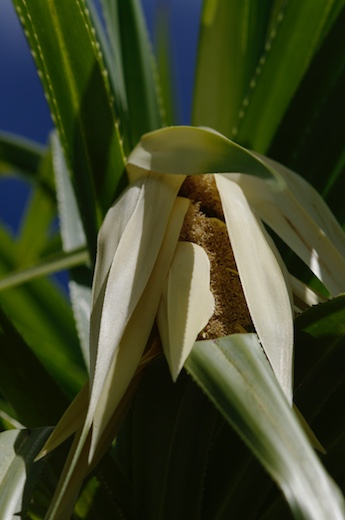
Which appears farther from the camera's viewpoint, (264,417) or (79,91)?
(79,91)

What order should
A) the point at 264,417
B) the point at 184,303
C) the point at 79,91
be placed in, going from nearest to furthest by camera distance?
the point at 264,417
the point at 184,303
the point at 79,91

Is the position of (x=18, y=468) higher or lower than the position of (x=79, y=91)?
lower

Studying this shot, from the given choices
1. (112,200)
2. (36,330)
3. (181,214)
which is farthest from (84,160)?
(36,330)

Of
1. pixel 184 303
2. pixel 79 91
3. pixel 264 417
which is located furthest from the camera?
pixel 79 91

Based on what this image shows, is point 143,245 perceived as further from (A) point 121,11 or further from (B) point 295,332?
(A) point 121,11

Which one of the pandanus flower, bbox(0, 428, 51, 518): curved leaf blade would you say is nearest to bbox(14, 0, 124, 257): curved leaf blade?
the pandanus flower

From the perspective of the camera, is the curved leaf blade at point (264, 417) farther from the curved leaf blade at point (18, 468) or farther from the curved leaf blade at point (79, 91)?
the curved leaf blade at point (79, 91)

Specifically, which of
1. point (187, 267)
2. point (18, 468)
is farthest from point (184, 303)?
point (18, 468)

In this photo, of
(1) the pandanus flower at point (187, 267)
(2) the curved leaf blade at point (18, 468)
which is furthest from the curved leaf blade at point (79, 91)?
(2) the curved leaf blade at point (18, 468)

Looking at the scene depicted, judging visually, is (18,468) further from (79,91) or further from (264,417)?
(79,91)
